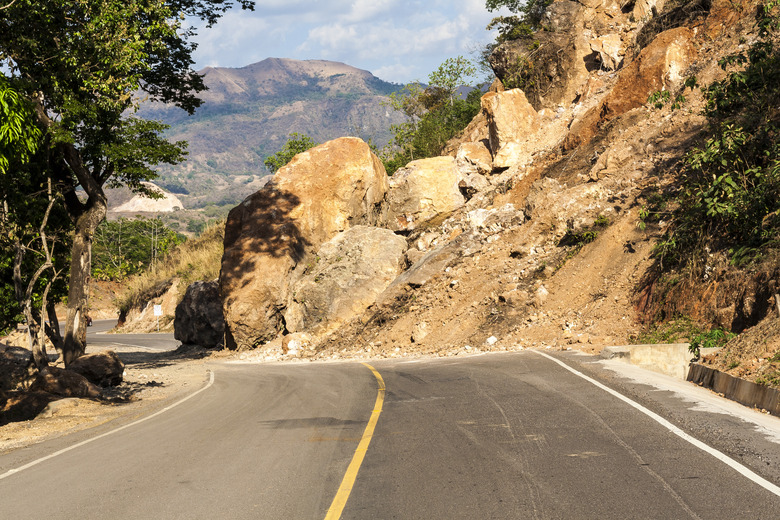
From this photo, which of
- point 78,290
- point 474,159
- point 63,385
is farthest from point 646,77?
point 63,385

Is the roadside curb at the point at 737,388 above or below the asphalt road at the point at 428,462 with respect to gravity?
above

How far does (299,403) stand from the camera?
474 inches

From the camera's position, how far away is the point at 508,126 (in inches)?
1356

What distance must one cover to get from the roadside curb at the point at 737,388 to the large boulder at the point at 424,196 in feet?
73.9

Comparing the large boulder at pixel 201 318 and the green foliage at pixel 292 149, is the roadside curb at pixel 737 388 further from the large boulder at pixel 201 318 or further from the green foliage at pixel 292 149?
the green foliage at pixel 292 149

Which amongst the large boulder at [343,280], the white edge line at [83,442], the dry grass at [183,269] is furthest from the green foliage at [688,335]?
the dry grass at [183,269]

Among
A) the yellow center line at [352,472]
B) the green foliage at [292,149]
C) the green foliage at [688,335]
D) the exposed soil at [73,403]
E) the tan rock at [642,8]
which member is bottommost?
the exposed soil at [73,403]

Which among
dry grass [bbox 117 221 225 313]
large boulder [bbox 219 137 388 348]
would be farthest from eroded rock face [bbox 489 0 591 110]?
dry grass [bbox 117 221 225 313]

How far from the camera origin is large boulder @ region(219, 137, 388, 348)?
2984 centimetres

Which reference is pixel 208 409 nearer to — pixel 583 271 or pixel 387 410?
pixel 387 410

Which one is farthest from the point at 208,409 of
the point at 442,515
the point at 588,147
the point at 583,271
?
the point at 588,147

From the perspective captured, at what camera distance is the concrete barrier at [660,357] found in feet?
46.6

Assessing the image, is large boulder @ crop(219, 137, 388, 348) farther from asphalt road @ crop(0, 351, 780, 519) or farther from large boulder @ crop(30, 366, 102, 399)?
asphalt road @ crop(0, 351, 780, 519)

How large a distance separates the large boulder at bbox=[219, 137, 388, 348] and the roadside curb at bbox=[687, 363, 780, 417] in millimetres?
20692
